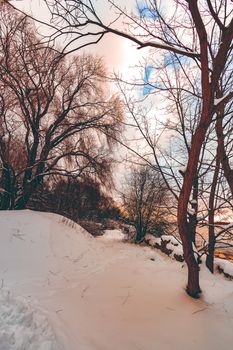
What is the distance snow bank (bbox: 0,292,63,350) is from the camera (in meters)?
3.21

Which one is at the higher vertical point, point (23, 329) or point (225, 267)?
point (225, 267)

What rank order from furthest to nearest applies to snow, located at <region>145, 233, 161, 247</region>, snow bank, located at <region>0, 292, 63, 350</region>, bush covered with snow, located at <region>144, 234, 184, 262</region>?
snow, located at <region>145, 233, 161, 247</region>, bush covered with snow, located at <region>144, 234, 184, 262</region>, snow bank, located at <region>0, 292, 63, 350</region>

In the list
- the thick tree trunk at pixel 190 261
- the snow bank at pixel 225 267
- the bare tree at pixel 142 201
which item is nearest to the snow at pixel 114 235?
the bare tree at pixel 142 201

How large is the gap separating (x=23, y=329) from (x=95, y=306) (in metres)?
1.78

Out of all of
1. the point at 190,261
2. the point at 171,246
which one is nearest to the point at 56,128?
the point at 171,246

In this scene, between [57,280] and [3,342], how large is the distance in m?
3.68

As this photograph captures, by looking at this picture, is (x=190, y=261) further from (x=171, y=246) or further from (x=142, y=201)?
(x=142, y=201)

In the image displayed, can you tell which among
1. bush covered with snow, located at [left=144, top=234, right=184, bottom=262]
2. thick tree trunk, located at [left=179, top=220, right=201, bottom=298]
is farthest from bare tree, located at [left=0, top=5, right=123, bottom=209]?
thick tree trunk, located at [left=179, top=220, right=201, bottom=298]

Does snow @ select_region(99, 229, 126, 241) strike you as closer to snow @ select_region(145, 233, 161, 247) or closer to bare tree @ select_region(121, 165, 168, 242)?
bare tree @ select_region(121, 165, 168, 242)

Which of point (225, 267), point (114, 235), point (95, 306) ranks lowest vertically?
point (95, 306)

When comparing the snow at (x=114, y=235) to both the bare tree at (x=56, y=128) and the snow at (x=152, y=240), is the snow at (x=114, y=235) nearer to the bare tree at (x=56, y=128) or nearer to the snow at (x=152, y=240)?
the snow at (x=152, y=240)

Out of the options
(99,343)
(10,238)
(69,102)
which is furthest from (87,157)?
(99,343)

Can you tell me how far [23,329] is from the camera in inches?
139

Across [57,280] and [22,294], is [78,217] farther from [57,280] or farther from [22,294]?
[22,294]
